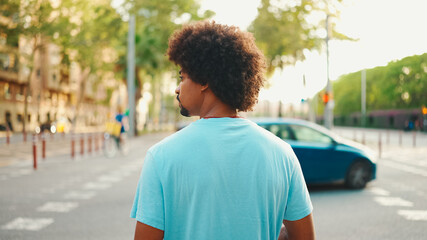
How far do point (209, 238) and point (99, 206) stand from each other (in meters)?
6.00

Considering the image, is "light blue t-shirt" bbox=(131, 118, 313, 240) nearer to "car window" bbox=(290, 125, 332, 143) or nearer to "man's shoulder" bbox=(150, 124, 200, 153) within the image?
"man's shoulder" bbox=(150, 124, 200, 153)

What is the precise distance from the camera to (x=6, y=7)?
1140 inches

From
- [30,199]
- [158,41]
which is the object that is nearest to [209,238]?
[30,199]

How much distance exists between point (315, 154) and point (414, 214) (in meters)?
2.38

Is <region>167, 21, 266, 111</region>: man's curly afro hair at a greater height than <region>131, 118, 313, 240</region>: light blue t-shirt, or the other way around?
<region>167, 21, 266, 111</region>: man's curly afro hair

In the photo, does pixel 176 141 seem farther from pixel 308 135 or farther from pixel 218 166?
pixel 308 135

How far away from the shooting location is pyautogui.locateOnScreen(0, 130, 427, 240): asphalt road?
5457 mm

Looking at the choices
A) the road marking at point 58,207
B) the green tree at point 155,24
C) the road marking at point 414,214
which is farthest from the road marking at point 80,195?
the green tree at point 155,24

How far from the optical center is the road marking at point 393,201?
23.7ft

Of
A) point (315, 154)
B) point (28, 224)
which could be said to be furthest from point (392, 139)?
point (28, 224)

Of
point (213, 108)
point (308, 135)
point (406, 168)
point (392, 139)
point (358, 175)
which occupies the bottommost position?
point (392, 139)

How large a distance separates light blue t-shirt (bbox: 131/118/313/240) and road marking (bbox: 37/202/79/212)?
580 centimetres

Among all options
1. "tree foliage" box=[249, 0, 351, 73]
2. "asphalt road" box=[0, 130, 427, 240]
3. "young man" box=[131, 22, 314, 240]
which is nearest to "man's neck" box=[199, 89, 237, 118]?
"young man" box=[131, 22, 314, 240]

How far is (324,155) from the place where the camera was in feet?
28.2
